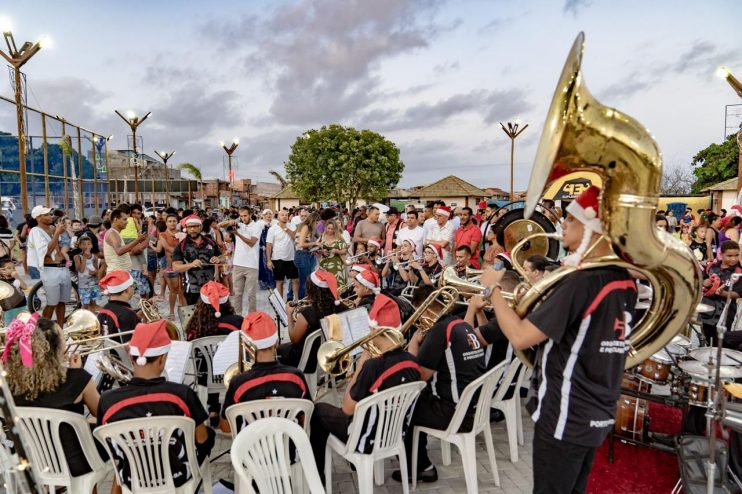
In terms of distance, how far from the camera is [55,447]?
2.86 metres

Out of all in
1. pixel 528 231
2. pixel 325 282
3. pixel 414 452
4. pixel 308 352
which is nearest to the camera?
pixel 414 452

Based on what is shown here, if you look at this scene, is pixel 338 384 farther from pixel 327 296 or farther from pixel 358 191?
pixel 358 191

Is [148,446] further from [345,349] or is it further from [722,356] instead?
[722,356]

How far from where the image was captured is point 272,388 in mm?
3137

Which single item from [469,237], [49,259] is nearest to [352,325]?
[469,237]

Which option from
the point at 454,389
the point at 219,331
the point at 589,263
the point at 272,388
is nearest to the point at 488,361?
the point at 454,389

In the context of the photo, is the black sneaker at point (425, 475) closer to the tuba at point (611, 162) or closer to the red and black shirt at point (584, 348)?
the red and black shirt at point (584, 348)

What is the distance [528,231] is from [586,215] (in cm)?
361

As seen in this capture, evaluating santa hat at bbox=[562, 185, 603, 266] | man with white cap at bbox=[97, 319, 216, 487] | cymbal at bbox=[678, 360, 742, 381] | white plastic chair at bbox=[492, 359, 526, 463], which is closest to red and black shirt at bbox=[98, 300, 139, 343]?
man with white cap at bbox=[97, 319, 216, 487]

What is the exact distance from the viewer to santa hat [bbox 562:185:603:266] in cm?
210

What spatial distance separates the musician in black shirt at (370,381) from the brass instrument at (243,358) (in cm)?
60

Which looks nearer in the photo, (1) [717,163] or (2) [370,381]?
(2) [370,381]

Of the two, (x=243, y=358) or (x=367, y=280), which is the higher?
(x=367, y=280)

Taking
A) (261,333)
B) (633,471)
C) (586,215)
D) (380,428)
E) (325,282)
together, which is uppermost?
(586,215)
